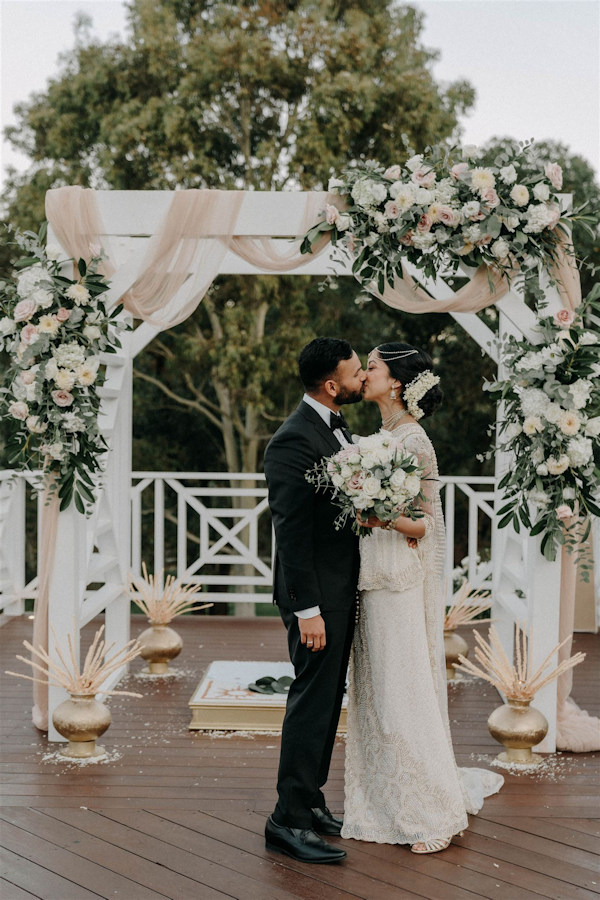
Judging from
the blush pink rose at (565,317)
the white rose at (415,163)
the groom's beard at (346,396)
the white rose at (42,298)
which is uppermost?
the white rose at (415,163)

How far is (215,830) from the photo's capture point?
355 cm

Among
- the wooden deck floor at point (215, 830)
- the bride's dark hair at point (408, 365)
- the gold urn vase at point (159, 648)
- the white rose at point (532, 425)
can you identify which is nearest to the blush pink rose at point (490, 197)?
the white rose at point (532, 425)

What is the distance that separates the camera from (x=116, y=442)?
584cm

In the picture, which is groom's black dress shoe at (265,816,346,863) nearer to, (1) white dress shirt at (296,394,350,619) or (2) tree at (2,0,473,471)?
(1) white dress shirt at (296,394,350,619)

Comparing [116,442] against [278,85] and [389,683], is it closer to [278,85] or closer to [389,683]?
[389,683]

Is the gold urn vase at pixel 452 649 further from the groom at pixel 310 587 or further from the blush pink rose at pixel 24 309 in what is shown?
the blush pink rose at pixel 24 309

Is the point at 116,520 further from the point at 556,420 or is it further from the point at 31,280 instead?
the point at 556,420

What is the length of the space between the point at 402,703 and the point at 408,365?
3.98 ft

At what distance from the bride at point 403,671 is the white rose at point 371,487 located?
0.25m

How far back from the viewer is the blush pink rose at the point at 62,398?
14.3 ft

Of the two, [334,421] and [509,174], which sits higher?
[509,174]

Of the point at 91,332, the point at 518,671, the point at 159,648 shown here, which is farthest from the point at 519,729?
the point at 91,332

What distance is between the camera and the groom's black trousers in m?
3.33

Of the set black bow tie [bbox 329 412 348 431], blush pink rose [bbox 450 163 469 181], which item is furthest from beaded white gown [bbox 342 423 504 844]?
blush pink rose [bbox 450 163 469 181]
